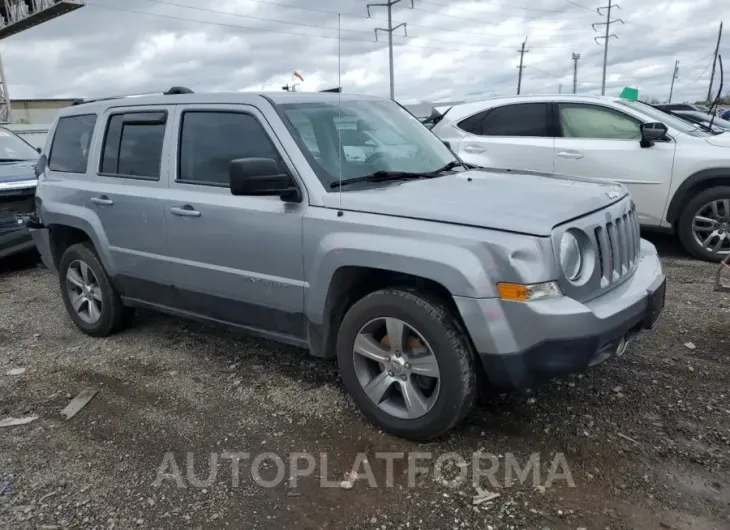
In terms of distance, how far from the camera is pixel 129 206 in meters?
4.47

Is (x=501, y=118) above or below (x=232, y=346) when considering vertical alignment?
above

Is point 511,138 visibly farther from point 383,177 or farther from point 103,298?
point 103,298

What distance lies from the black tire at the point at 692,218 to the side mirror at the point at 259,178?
4.85m

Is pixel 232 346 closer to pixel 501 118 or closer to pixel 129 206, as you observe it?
pixel 129 206

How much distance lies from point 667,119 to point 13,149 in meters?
8.22

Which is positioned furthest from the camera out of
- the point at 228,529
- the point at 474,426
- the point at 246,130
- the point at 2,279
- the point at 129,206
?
the point at 2,279

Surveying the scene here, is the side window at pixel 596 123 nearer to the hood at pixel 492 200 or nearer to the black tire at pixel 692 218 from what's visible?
the black tire at pixel 692 218

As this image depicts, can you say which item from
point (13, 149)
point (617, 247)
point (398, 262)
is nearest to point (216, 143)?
point (398, 262)

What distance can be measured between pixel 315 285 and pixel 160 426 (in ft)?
4.07

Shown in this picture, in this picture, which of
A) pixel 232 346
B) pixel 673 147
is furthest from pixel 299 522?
pixel 673 147

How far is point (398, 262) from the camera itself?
3.10 meters

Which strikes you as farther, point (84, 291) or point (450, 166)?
point (84, 291)

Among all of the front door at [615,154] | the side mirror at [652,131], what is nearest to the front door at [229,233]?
the front door at [615,154]

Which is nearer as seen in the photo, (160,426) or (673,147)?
(160,426)
